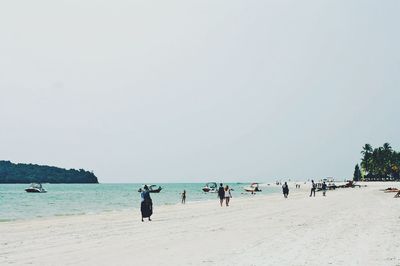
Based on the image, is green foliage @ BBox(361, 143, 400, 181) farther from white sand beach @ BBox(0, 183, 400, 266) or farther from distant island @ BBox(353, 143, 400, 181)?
white sand beach @ BBox(0, 183, 400, 266)

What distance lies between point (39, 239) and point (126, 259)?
657 centimetres

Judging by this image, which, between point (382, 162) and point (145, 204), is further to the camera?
point (382, 162)

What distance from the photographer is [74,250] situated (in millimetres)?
14125

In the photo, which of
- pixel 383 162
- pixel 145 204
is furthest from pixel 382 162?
pixel 145 204

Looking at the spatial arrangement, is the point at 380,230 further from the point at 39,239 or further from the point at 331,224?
the point at 39,239

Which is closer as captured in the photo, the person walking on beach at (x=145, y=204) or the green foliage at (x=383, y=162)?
the person walking on beach at (x=145, y=204)

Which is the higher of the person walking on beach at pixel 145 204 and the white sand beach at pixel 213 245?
the person walking on beach at pixel 145 204

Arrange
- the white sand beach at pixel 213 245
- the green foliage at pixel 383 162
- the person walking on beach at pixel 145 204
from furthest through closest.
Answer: the green foliage at pixel 383 162, the person walking on beach at pixel 145 204, the white sand beach at pixel 213 245

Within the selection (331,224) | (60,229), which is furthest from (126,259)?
(331,224)

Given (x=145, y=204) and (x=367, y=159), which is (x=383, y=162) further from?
(x=145, y=204)

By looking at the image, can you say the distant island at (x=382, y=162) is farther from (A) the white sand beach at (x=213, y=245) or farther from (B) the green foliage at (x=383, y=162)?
(A) the white sand beach at (x=213, y=245)

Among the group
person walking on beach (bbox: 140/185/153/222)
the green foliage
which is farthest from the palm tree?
person walking on beach (bbox: 140/185/153/222)

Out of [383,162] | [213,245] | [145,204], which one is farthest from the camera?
[383,162]

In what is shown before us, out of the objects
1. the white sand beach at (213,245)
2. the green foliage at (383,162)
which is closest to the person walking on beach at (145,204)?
the white sand beach at (213,245)
